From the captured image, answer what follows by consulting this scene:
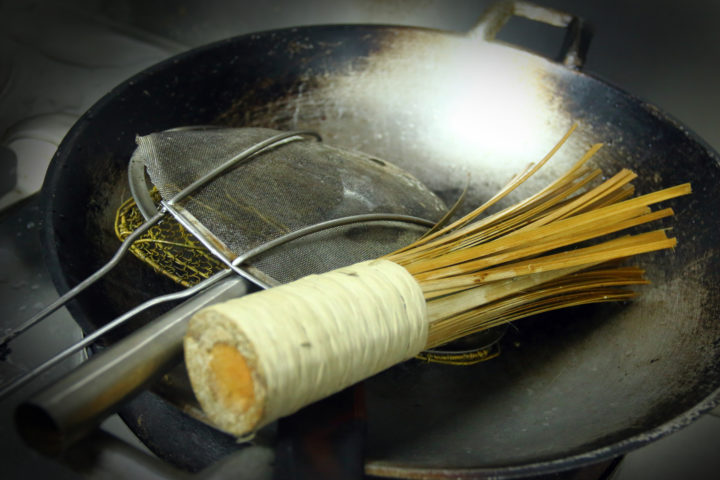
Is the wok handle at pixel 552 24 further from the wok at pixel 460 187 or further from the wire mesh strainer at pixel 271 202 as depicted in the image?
the wire mesh strainer at pixel 271 202

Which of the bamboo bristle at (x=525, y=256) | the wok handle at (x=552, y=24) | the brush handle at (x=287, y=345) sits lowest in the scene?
the brush handle at (x=287, y=345)

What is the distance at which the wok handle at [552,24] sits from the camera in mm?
732

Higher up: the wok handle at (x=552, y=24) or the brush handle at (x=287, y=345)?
the wok handle at (x=552, y=24)

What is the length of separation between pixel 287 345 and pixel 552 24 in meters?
0.57

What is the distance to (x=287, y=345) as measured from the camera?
37 cm

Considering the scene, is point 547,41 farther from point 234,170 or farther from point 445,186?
point 234,170

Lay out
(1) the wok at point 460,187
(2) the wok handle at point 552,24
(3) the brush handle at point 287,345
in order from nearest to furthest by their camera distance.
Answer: (3) the brush handle at point 287,345
(1) the wok at point 460,187
(2) the wok handle at point 552,24

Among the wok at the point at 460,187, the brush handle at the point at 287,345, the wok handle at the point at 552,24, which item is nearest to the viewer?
the brush handle at the point at 287,345

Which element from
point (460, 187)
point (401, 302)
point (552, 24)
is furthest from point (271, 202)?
point (552, 24)

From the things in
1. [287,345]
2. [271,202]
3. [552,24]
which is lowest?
[287,345]

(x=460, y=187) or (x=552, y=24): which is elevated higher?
(x=552, y=24)

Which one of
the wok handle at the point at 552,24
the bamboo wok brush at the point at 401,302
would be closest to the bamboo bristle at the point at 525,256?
the bamboo wok brush at the point at 401,302

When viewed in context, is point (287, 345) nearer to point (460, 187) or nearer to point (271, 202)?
point (271, 202)

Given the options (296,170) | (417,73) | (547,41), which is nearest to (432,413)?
(296,170)
